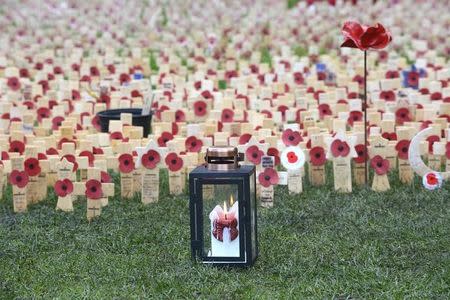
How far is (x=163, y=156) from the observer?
21.8 feet

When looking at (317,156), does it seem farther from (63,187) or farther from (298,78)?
(298,78)

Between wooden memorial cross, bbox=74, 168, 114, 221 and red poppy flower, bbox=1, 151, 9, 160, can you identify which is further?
red poppy flower, bbox=1, 151, 9, 160

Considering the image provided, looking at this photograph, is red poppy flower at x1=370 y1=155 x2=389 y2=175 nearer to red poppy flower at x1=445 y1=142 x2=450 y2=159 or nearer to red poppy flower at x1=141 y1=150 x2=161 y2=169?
red poppy flower at x1=445 y1=142 x2=450 y2=159

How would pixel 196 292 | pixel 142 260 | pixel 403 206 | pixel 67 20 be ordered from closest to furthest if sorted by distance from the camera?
pixel 196 292
pixel 142 260
pixel 403 206
pixel 67 20

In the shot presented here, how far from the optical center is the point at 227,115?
8227 mm

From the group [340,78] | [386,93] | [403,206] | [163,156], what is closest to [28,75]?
[340,78]

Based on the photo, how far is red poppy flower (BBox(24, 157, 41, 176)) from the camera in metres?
6.55

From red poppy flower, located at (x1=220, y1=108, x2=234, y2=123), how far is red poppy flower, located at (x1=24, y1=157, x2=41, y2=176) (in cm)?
201

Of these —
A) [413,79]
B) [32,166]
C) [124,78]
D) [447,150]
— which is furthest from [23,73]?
[447,150]

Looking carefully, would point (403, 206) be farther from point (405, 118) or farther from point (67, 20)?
point (67, 20)

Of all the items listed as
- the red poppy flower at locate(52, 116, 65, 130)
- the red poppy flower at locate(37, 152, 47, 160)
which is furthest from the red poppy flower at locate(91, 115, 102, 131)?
the red poppy flower at locate(37, 152, 47, 160)

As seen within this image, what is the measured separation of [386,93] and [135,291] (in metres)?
4.47

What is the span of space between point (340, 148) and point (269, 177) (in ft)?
2.28

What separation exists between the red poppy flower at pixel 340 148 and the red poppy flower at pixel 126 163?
1.29m
